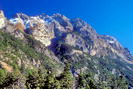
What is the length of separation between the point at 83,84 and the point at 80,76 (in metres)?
5.91

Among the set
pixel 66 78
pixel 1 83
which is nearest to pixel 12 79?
pixel 1 83

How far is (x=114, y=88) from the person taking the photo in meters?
189

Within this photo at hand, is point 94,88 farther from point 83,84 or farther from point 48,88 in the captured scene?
point 48,88

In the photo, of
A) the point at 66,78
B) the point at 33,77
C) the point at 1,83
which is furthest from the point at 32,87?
the point at 66,78

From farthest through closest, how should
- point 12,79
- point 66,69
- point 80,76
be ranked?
point 80,76 < point 66,69 < point 12,79

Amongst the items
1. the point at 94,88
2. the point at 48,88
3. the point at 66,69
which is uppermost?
the point at 66,69

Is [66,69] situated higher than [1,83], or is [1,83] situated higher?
[66,69]

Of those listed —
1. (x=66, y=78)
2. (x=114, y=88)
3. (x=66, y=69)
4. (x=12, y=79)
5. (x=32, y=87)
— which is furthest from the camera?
(x=114, y=88)

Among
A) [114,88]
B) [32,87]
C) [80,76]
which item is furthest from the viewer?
[114,88]

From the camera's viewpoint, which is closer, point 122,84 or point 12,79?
point 12,79

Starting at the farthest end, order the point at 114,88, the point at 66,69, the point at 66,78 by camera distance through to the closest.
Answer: the point at 114,88 → the point at 66,69 → the point at 66,78

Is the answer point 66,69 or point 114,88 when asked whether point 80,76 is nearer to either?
point 66,69

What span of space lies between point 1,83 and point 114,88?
100 meters

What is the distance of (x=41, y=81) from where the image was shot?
11425 cm
